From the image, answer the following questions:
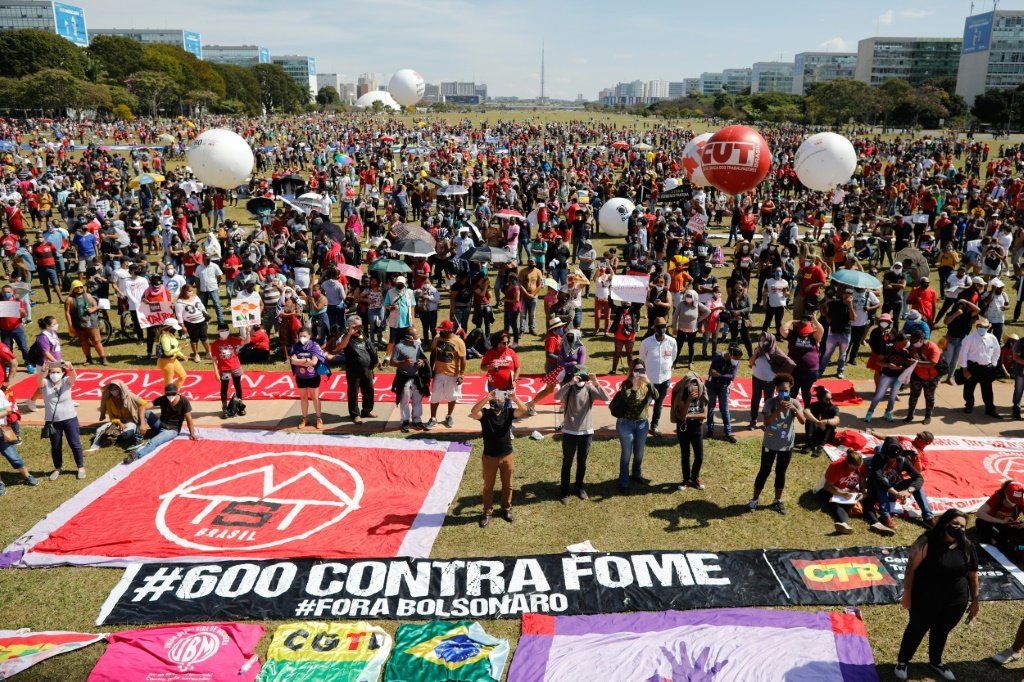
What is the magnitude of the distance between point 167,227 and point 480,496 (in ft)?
50.3

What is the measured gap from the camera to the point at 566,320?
11836mm

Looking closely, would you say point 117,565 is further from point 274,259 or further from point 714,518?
point 274,259

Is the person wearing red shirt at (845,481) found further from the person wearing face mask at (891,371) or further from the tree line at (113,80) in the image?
the tree line at (113,80)

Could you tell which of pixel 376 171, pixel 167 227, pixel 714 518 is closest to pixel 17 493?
pixel 714 518

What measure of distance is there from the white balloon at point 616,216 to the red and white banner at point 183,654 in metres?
21.3

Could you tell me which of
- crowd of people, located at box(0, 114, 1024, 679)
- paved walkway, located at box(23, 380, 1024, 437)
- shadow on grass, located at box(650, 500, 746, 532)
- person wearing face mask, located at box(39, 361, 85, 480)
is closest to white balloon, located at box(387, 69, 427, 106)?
crowd of people, located at box(0, 114, 1024, 679)

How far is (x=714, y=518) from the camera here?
27.4ft

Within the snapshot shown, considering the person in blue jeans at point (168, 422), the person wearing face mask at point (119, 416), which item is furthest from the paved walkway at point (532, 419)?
the person wearing face mask at point (119, 416)

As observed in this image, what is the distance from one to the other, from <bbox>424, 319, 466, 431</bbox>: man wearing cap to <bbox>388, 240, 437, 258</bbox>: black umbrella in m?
4.64

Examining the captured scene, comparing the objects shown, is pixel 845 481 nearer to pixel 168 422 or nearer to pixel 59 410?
pixel 168 422

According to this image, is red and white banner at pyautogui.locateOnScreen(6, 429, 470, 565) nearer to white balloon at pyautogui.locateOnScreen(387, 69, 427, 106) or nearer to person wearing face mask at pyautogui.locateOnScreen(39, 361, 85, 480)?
person wearing face mask at pyautogui.locateOnScreen(39, 361, 85, 480)

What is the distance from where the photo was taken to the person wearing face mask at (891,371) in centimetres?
1065

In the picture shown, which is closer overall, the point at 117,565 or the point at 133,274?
the point at 117,565

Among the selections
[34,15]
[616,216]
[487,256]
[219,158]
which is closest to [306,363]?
[487,256]
